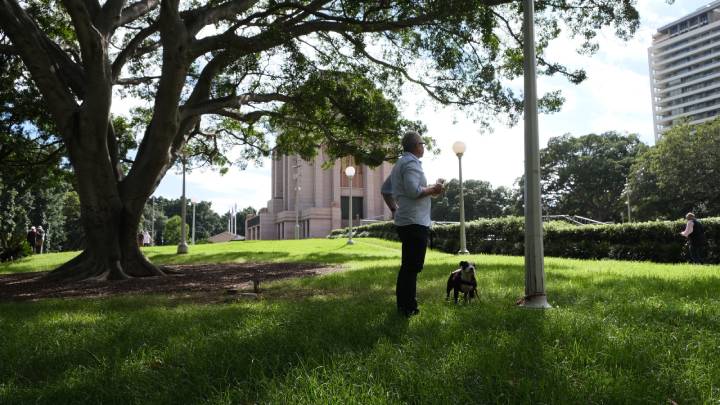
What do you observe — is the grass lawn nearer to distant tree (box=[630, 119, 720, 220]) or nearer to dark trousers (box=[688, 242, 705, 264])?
dark trousers (box=[688, 242, 705, 264])

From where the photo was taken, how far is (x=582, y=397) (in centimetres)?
267

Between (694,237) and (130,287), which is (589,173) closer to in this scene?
(694,237)

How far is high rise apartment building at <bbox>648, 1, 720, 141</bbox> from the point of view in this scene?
115 m

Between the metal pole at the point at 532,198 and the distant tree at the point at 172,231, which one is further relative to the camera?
the distant tree at the point at 172,231

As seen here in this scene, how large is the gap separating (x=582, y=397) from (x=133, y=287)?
840cm

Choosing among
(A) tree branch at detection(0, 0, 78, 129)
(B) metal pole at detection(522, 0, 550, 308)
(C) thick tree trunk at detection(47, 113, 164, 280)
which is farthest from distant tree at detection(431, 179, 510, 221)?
(B) metal pole at detection(522, 0, 550, 308)

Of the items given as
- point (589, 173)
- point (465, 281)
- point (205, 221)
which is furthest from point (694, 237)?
point (205, 221)

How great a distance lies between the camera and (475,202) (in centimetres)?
7744

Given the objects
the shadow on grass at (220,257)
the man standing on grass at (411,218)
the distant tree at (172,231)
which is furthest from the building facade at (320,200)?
the man standing on grass at (411,218)

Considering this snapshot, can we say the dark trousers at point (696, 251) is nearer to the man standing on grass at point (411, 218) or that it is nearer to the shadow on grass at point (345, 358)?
the shadow on grass at point (345, 358)

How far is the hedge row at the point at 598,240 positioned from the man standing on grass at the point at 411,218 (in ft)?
42.9

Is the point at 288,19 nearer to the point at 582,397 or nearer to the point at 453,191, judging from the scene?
the point at 582,397

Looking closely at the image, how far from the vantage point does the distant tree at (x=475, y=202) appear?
77.2 meters

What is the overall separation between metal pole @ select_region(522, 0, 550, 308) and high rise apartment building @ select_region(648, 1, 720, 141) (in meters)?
129
